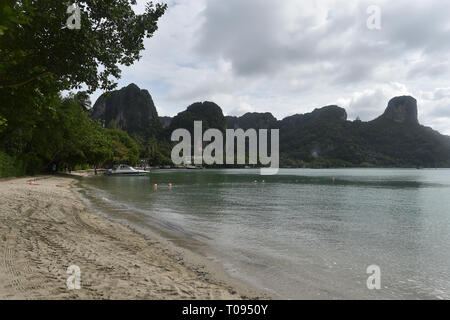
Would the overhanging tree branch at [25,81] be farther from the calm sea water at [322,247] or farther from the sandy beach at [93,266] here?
the calm sea water at [322,247]

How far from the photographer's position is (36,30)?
10148 millimetres

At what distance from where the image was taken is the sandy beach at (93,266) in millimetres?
5434

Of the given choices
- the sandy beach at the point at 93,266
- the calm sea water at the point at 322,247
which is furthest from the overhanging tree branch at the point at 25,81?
the calm sea water at the point at 322,247

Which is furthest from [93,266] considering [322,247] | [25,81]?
[322,247]

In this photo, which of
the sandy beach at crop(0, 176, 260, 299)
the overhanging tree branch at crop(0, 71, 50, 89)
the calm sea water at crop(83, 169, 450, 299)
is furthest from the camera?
the overhanging tree branch at crop(0, 71, 50, 89)

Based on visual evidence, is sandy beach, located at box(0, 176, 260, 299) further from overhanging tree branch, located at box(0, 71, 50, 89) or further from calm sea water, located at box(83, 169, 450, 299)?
overhanging tree branch, located at box(0, 71, 50, 89)

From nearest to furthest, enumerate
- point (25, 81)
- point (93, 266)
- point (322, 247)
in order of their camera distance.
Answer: point (93, 266) < point (25, 81) < point (322, 247)

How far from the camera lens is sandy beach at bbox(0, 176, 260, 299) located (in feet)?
17.8

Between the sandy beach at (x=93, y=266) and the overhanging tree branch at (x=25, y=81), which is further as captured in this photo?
the overhanging tree branch at (x=25, y=81)

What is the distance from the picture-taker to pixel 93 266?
701cm

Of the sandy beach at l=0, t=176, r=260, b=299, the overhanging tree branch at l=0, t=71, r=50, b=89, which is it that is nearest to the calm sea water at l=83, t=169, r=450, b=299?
the sandy beach at l=0, t=176, r=260, b=299

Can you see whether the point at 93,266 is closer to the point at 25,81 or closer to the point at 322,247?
the point at 25,81
